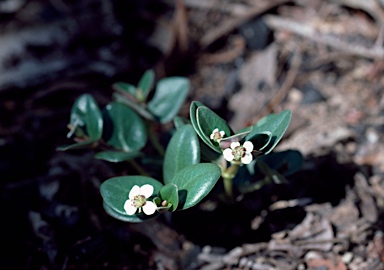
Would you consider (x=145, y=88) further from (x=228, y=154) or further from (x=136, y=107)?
(x=228, y=154)

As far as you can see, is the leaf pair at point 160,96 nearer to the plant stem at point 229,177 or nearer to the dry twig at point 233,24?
the plant stem at point 229,177

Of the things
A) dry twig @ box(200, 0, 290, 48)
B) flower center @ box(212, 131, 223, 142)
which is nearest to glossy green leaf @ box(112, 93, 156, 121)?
flower center @ box(212, 131, 223, 142)

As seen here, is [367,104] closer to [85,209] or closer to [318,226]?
[318,226]

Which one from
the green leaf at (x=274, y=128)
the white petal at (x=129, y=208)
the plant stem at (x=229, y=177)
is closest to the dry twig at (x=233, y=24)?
the plant stem at (x=229, y=177)

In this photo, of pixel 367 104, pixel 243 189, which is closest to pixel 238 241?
pixel 243 189

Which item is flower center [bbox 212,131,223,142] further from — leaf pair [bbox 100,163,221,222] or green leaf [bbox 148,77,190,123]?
green leaf [bbox 148,77,190,123]

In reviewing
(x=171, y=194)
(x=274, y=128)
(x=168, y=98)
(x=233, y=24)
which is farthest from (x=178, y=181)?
(x=233, y=24)
